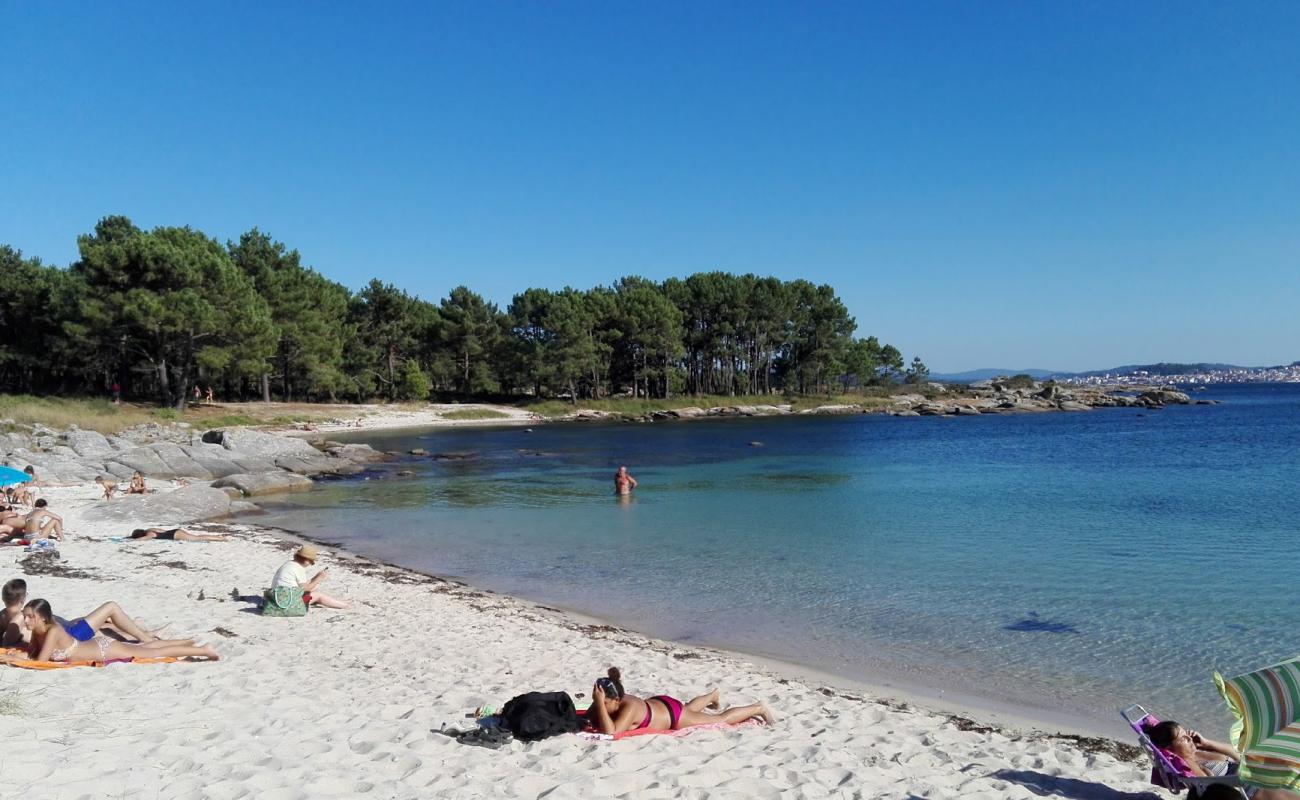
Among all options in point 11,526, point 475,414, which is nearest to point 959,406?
point 475,414

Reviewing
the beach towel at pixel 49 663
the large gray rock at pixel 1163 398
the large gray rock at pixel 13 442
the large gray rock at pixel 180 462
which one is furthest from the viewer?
the large gray rock at pixel 1163 398

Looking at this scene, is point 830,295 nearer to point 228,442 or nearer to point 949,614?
point 228,442

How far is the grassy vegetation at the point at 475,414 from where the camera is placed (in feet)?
222

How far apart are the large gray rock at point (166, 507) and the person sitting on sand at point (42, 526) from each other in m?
2.90

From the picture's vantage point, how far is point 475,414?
69500 millimetres

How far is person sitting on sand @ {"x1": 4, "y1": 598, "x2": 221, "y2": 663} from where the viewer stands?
7711mm

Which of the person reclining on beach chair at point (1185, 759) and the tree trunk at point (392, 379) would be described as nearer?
the person reclining on beach chair at point (1185, 759)

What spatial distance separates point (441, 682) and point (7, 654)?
4.05m

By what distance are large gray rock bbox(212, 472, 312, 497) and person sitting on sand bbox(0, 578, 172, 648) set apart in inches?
746

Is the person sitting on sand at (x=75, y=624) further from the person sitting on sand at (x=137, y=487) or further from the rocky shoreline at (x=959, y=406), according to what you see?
the rocky shoreline at (x=959, y=406)

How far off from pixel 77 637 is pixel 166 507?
1479 cm

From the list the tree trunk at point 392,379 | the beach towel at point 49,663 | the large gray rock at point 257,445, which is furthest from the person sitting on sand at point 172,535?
the tree trunk at point 392,379

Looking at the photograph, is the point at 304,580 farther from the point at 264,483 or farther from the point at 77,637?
the point at 264,483

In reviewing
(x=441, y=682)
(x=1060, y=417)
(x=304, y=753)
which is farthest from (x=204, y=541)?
(x=1060, y=417)
